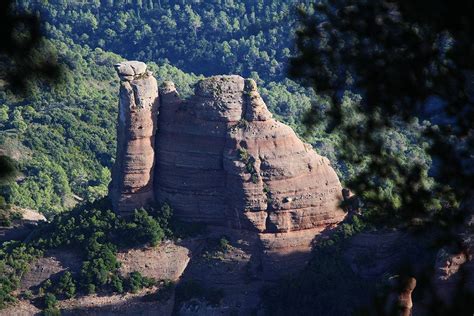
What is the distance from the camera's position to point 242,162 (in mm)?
43781

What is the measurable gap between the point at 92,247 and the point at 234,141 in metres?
5.84

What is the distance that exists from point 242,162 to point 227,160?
515 mm

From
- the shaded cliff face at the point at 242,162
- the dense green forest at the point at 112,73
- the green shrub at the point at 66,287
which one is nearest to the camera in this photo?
the shaded cliff face at the point at 242,162

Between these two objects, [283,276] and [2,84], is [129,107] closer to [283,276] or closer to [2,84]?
[283,276]

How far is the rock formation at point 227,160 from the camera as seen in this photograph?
144ft

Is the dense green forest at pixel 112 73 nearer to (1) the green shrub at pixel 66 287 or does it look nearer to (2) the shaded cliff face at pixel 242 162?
(2) the shaded cliff face at pixel 242 162

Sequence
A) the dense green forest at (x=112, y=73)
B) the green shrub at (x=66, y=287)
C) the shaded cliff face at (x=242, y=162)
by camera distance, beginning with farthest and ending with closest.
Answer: the dense green forest at (x=112, y=73) → the green shrub at (x=66, y=287) → the shaded cliff face at (x=242, y=162)

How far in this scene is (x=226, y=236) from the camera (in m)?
44.9

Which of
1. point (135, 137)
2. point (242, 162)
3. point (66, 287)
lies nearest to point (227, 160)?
point (242, 162)

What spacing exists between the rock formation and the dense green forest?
2991 mm

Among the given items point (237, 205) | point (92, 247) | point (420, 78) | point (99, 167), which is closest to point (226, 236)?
point (237, 205)

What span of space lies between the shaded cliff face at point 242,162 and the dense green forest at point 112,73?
3.24 m

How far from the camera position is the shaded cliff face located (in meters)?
43.9

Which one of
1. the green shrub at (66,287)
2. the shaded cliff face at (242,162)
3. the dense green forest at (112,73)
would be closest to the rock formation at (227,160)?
the shaded cliff face at (242,162)
